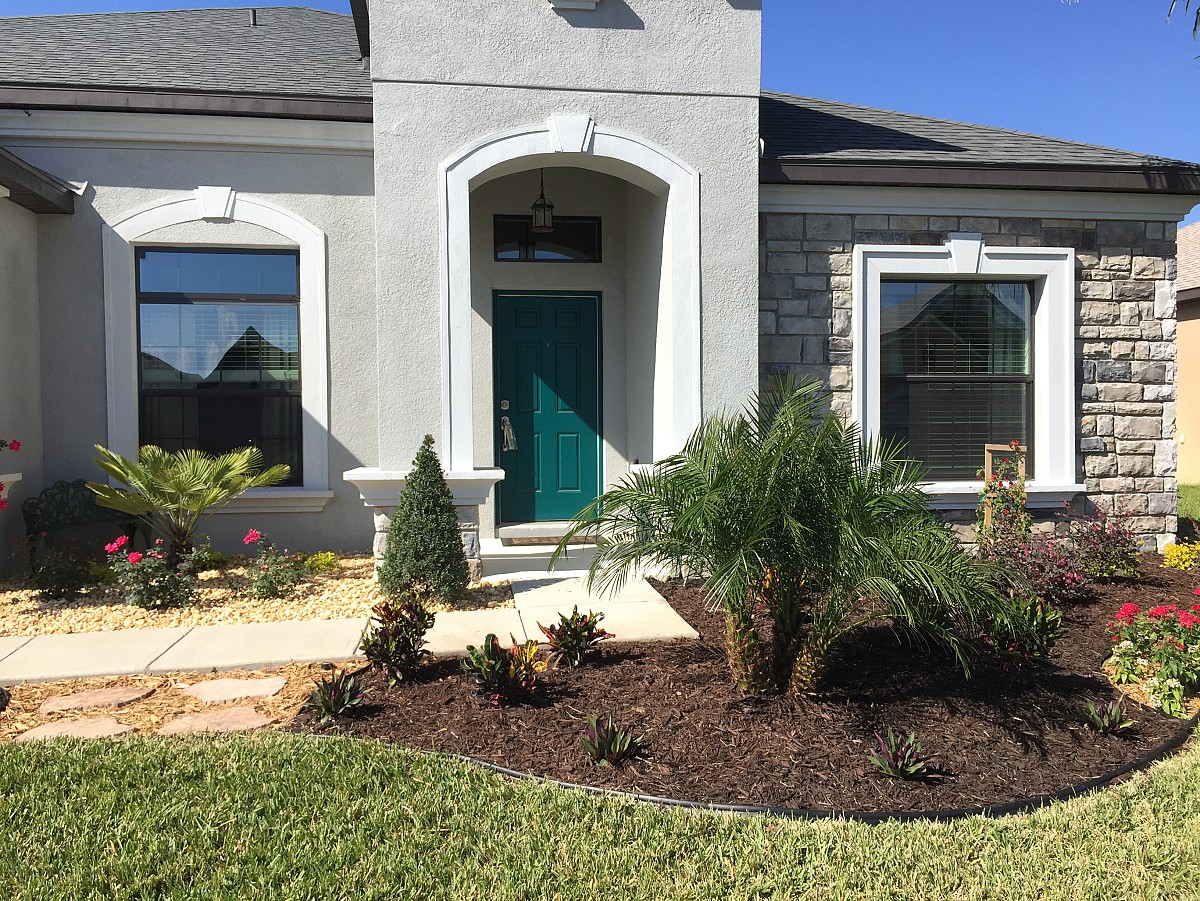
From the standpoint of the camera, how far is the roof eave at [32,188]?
19.9 feet

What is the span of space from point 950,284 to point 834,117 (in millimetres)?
2355

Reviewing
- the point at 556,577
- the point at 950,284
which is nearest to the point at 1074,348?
the point at 950,284

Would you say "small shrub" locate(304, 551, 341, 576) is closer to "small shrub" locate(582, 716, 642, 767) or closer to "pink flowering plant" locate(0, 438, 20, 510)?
Result: "pink flowering plant" locate(0, 438, 20, 510)

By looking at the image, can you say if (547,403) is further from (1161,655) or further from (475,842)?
(475,842)

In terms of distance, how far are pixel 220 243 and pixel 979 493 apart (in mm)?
6953

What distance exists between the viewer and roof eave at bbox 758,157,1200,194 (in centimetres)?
700

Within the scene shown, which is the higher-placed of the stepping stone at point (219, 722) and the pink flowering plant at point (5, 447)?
the pink flowering plant at point (5, 447)

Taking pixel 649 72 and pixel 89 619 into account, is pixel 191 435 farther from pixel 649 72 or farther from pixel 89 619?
pixel 649 72

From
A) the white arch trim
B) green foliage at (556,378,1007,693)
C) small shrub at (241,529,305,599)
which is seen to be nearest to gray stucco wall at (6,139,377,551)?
small shrub at (241,529,305,599)

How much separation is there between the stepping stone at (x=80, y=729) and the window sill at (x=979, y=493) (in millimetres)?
6212

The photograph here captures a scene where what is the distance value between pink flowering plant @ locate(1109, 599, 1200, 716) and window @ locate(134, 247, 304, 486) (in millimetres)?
6331

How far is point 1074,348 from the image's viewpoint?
749 cm

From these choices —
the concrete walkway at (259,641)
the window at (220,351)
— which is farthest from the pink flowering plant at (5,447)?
the concrete walkway at (259,641)

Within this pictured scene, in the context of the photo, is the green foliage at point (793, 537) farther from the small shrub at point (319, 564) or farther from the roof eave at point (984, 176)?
the roof eave at point (984, 176)
